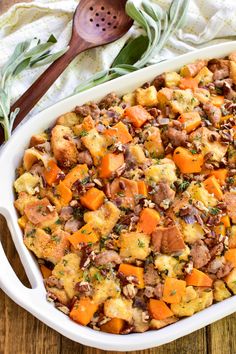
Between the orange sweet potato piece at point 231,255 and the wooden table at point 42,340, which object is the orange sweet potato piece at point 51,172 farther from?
the orange sweet potato piece at point 231,255

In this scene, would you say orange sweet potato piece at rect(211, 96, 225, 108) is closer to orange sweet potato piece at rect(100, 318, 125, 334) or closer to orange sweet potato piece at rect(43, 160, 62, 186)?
orange sweet potato piece at rect(43, 160, 62, 186)

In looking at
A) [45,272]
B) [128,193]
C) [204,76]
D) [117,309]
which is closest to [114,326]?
[117,309]

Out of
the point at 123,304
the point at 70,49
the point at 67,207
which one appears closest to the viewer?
the point at 123,304

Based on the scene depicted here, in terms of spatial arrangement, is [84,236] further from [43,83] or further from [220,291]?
[43,83]

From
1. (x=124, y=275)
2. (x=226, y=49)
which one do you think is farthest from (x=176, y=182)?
(x=226, y=49)

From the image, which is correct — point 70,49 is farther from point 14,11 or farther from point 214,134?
point 214,134

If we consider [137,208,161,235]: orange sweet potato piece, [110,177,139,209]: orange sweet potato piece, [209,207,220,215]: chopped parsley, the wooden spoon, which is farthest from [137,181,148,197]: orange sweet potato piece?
the wooden spoon
